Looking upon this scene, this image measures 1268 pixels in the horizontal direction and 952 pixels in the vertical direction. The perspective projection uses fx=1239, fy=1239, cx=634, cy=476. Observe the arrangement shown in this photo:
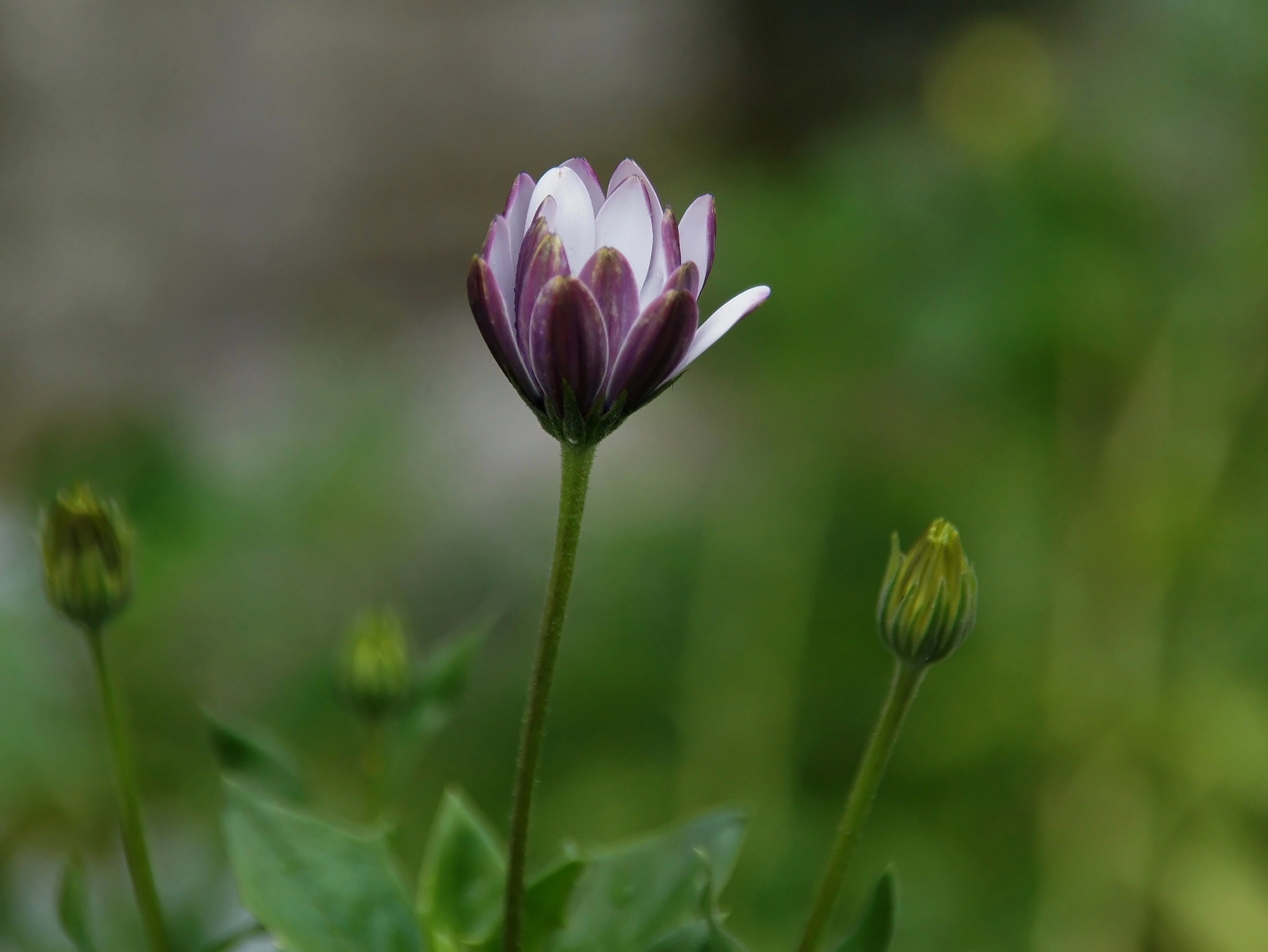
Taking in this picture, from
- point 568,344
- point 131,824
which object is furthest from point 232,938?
point 568,344

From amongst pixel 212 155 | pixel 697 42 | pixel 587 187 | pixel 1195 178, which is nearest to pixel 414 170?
pixel 212 155

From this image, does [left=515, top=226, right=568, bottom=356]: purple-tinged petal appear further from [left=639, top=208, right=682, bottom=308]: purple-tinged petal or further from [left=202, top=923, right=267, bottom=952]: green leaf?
[left=202, top=923, right=267, bottom=952]: green leaf

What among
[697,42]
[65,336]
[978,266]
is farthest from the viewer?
[697,42]

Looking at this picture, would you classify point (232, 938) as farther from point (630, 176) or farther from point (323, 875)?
point (630, 176)

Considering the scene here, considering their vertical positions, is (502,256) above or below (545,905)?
above

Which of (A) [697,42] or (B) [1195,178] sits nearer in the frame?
(B) [1195,178]

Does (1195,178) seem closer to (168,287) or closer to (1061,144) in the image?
(1061,144)
